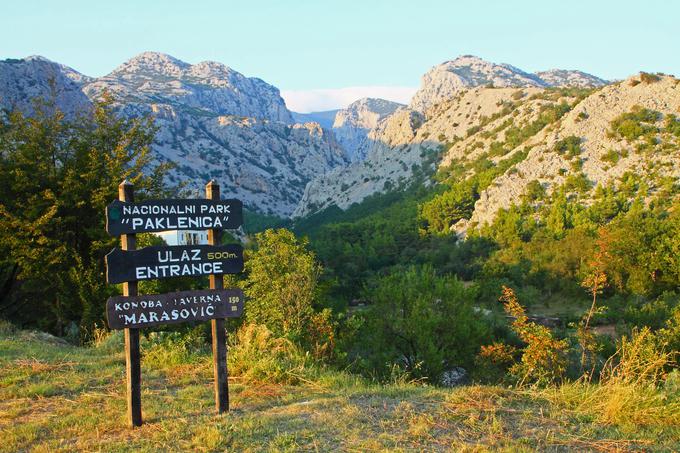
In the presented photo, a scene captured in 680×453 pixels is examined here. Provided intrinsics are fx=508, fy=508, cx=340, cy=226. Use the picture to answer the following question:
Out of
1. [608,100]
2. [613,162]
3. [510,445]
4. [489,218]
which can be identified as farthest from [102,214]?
[608,100]

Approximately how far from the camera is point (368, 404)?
22.7ft

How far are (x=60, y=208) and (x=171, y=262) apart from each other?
42.8 ft

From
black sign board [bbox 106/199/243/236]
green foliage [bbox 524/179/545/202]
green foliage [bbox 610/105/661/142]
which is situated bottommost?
black sign board [bbox 106/199/243/236]

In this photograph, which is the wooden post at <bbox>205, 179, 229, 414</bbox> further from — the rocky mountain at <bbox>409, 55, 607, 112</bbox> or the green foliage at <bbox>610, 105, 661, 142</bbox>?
the rocky mountain at <bbox>409, 55, 607, 112</bbox>

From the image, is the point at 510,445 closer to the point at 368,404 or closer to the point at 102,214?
the point at 368,404

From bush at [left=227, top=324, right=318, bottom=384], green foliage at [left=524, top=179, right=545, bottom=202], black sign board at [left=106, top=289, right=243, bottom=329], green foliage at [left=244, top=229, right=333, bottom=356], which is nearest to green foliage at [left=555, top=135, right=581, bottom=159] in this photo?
green foliage at [left=524, top=179, right=545, bottom=202]

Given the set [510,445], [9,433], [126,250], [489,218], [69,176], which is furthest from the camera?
[489,218]

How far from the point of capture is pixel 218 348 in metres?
7.16

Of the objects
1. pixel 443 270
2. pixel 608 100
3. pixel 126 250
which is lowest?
pixel 443 270

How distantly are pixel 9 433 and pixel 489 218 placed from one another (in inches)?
2089

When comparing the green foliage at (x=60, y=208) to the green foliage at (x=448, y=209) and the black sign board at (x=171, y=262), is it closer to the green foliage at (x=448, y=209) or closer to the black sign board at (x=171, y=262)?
the black sign board at (x=171, y=262)

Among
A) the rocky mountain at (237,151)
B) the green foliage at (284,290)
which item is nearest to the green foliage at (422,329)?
the green foliage at (284,290)

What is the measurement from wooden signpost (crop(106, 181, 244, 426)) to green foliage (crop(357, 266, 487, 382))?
1374cm

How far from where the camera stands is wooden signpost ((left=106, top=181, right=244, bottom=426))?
6652mm
